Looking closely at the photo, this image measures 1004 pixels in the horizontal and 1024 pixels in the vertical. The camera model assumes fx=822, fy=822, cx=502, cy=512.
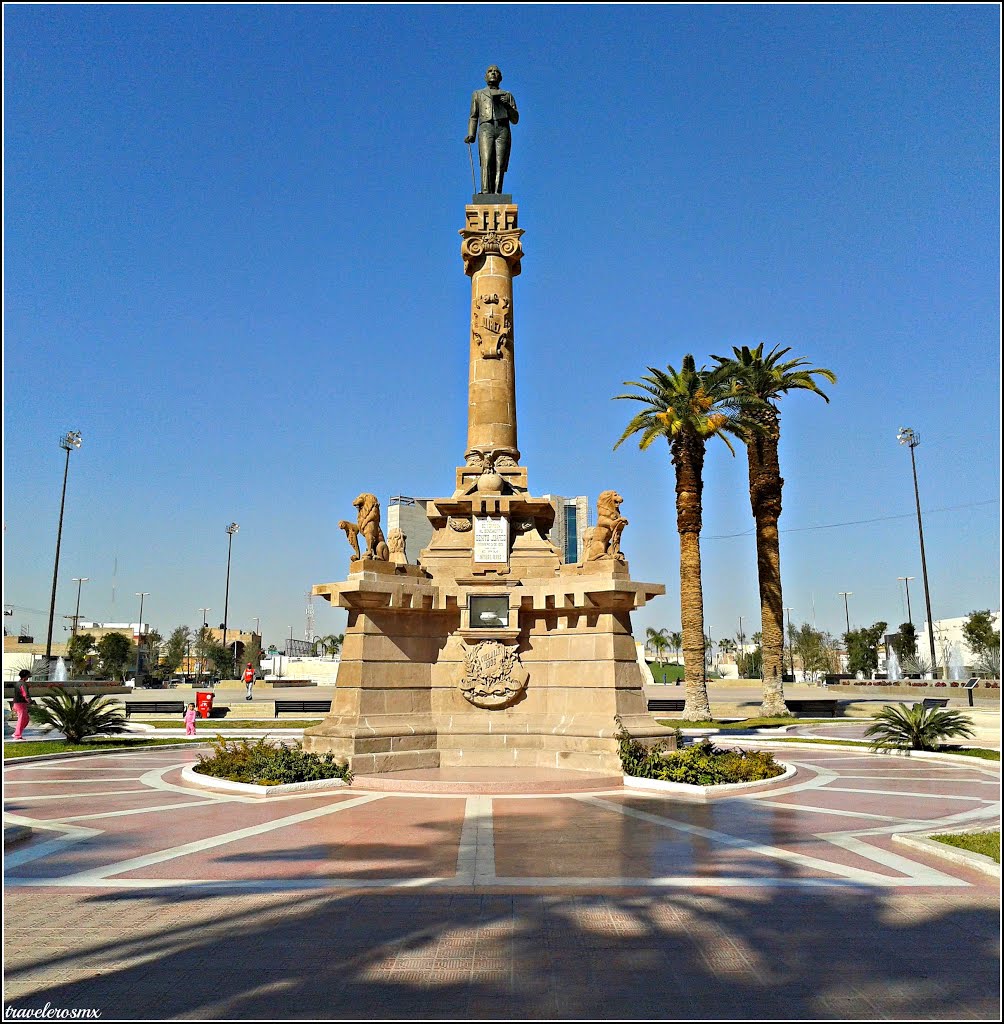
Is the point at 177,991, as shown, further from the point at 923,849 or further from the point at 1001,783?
the point at 923,849

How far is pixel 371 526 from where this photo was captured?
1603 centimetres

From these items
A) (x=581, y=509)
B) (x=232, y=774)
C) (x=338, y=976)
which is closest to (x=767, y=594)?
(x=232, y=774)

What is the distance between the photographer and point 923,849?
8773 mm

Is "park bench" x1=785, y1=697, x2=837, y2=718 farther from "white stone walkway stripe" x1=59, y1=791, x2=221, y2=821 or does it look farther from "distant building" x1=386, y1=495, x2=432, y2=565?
"distant building" x1=386, y1=495, x2=432, y2=565

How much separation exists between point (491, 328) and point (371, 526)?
649cm

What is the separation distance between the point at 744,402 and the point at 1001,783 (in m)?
30.4

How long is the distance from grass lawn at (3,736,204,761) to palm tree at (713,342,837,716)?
71.1ft

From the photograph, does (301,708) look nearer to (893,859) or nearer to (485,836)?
(485,836)

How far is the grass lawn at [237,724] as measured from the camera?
92.3ft

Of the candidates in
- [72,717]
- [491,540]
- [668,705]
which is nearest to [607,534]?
[491,540]

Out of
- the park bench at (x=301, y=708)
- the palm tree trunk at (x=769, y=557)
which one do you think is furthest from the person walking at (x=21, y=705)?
the palm tree trunk at (x=769, y=557)

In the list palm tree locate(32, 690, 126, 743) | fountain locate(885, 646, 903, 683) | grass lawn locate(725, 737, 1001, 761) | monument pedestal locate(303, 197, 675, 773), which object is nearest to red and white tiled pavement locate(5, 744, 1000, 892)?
monument pedestal locate(303, 197, 675, 773)

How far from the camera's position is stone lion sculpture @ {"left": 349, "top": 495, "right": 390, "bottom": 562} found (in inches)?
631

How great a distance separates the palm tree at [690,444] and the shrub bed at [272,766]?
18.1 m
